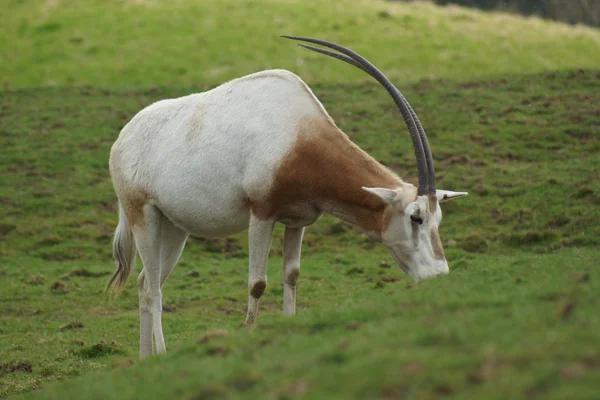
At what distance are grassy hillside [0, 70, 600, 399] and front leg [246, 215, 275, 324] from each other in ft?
2.87

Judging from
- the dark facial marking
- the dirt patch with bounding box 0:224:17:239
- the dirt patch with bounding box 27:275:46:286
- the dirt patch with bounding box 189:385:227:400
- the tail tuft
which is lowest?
the dirt patch with bounding box 0:224:17:239

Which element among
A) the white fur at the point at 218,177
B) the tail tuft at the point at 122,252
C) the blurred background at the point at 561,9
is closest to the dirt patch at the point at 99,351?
the tail tuft at the point at 122,252

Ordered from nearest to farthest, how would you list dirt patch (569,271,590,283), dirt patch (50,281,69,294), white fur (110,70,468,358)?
dirt patch (569,271,590,283) < white fur (110,70,468,358) < dirt patch (50,281,69,294)

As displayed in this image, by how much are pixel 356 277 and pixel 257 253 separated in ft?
21.0

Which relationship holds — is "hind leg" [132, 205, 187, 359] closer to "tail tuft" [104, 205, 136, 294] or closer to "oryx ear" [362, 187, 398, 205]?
"tail tuft" [104, 205, 136, 294]

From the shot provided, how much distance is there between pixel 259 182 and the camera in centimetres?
945

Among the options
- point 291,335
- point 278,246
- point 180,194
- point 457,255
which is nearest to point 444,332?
point 291,335

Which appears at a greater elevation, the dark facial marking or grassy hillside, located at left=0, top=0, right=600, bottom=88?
the dark facial marking

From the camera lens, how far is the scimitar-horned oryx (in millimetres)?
9258

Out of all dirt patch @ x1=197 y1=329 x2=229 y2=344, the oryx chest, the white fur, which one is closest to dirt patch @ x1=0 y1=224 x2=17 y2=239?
the white fur

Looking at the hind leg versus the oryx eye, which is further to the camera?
the hind leg

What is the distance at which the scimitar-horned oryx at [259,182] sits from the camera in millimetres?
9258

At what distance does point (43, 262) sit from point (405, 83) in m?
13.8

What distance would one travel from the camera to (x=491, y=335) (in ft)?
17.9
